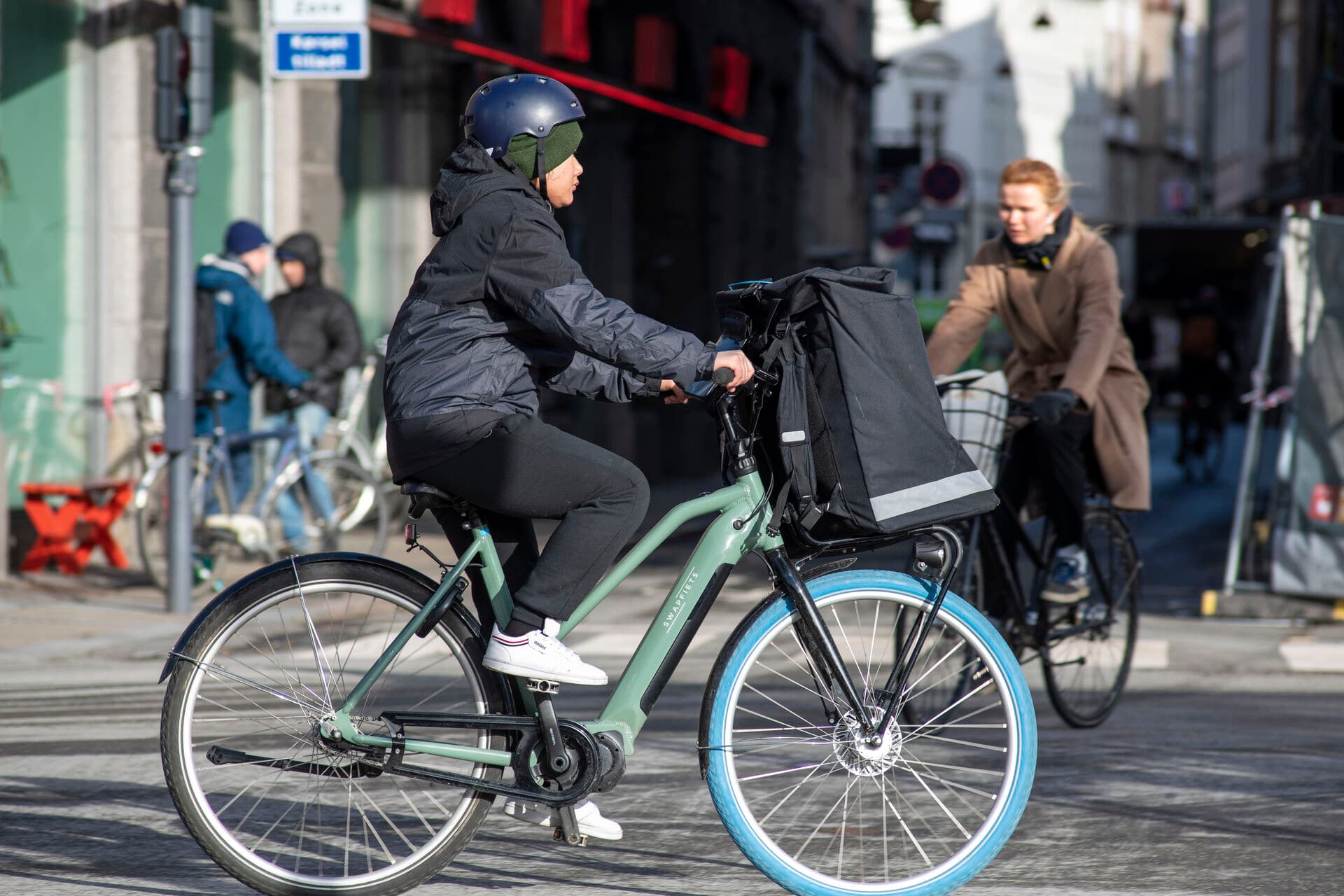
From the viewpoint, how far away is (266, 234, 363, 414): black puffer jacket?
11125mm

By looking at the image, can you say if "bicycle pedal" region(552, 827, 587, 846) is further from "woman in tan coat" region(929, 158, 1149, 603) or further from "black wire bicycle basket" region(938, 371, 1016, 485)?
"woman in tan coat" region(929, 158, 1149, 603)

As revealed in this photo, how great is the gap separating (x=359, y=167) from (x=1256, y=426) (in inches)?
292

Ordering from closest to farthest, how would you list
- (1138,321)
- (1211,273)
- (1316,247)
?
1. (1316,247)
2. (1138,321)
3. (1211,273)

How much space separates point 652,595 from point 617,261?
350 inches

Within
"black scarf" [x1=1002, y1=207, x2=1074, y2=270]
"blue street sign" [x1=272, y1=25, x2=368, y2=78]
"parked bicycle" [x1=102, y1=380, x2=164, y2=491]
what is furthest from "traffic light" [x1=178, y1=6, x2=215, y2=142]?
"black scarf" [x1=1002, y1=207, x2=1074, y2=270]

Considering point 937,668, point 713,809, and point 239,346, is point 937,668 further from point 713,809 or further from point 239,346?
point 239,346

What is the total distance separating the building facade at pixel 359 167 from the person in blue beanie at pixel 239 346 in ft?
5.48

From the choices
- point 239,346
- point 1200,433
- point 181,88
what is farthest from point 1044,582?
point 1200,433

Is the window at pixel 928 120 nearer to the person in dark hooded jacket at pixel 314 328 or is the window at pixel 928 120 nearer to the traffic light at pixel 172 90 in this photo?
the person in dark hooded jacket at pixel 314 328

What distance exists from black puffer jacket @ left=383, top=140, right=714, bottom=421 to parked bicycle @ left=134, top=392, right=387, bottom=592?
17.5 feet

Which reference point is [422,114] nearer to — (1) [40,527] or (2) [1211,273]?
(1) [40,527]

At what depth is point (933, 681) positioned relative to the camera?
4258 mm

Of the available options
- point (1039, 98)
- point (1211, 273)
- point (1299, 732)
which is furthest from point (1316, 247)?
point (1039, 98)

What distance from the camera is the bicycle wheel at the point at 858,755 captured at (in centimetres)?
384
